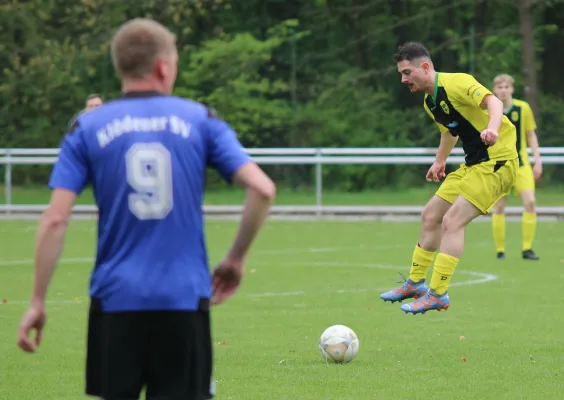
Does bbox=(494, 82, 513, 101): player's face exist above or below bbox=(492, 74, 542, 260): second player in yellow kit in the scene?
above

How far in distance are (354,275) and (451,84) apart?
459cm

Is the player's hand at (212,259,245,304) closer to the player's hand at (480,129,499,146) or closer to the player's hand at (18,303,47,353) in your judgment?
the player's hand at (18,303,47,353)

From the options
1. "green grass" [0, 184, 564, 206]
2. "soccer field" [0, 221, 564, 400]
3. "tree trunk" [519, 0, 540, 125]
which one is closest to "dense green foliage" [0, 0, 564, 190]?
"tree trunk" [519, 0, 540, 125]

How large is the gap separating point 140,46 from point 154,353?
1057mm

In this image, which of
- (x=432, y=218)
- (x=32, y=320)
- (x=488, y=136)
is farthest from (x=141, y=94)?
(x=432, y=218)

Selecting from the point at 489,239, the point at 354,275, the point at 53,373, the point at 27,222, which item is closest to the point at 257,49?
the point at 27,222

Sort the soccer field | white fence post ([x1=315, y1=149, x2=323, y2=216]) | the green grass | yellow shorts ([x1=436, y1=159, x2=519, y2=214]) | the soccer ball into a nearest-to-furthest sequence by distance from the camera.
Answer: the soccer field < the soccer ball < yellow shorts ([x1=436, y1=159, x2=519, y2=214]) < white fence post ([x1=315, y1=149, x2=323, y2=216]) < the green grass

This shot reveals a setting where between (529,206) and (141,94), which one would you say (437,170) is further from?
(141,94)

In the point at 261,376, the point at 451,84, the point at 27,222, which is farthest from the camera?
the point at 27,222

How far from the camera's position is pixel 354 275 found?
552 inches

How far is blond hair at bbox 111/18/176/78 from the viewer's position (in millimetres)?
4152

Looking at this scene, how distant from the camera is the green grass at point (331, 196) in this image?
26.2 meters

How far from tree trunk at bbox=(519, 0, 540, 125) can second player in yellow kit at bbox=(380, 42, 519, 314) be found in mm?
19829

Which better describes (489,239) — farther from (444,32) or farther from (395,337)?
(444,32)
